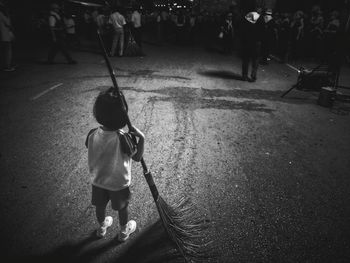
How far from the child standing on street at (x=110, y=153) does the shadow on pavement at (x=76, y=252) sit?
0.52 m

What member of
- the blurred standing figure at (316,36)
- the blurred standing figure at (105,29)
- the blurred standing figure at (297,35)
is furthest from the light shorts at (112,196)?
the blurred standing figure at (316,36)

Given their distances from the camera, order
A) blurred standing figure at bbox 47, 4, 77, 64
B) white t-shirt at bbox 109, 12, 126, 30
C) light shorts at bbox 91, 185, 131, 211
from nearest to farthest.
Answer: light shorts at bbox 91, 185, 131, 211, blurred standing figure at bbox 47, 4, 77, 64, white t-shirt at bbox 109, 12, 126, 30

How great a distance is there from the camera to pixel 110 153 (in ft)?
6.42

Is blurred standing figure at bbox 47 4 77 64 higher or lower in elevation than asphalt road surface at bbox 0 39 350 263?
higher

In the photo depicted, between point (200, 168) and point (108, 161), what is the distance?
6.33 feet

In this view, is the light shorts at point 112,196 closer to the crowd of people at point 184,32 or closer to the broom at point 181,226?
the broom at point 181,226

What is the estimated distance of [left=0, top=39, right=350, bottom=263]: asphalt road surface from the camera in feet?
8.14

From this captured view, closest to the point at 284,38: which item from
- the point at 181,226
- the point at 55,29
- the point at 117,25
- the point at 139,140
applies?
the point at 117,25

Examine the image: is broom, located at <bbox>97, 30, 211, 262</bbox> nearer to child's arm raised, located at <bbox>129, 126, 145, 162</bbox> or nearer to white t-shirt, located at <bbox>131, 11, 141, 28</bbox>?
child's arm raised, located at <bbox>129, 126, 145, 162</bbox>

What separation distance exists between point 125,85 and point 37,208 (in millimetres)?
4877

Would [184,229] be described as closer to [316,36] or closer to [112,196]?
[112,196]

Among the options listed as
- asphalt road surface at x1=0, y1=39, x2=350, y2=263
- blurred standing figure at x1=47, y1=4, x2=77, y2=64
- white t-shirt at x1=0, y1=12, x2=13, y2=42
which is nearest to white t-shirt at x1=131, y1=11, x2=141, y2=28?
blurred standing figure at x1=47, y1=4, x2=77, y2=64

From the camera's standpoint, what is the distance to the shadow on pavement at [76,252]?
89.2 inches

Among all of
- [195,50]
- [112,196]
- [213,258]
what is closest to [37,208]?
[112,196]
